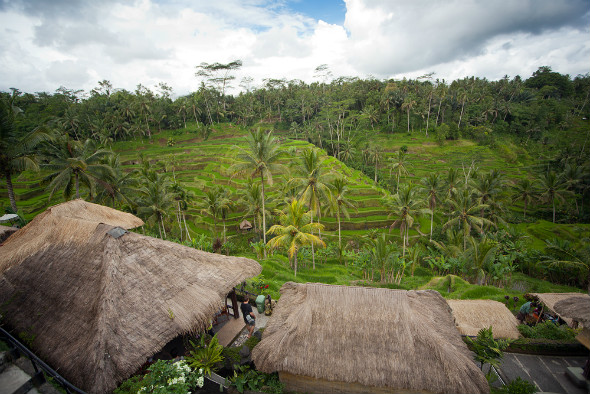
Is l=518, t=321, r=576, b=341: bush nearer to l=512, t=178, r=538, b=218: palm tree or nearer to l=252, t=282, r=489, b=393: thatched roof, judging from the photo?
l=252, t=282, r=489, b=393: thatched roof

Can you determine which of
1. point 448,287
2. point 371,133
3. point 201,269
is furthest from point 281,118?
point 201,269

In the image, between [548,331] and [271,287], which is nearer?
[548,331]

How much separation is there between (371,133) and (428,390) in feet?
195

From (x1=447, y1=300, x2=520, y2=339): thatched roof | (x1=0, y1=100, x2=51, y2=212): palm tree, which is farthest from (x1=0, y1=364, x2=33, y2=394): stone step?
(x1=0, y1=100, x2=51, y2=212): palm tree

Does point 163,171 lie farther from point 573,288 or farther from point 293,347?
point 573,288

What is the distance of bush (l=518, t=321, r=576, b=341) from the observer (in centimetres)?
971

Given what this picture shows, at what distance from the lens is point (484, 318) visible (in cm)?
1104

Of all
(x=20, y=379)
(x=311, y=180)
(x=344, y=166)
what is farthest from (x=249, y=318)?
(x=344, y=166)

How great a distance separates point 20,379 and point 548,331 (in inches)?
631

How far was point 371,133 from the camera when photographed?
61.3 metres

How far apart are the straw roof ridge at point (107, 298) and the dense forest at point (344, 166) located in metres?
7.89

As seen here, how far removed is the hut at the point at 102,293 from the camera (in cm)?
618

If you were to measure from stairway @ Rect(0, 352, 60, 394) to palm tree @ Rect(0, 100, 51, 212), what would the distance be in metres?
13.3

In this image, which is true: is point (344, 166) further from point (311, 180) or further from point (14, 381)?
point (14, 381)
